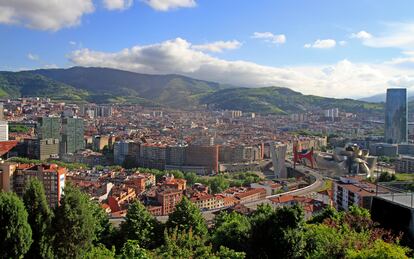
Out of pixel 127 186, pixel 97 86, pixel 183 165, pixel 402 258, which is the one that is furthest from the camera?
pixel 97 86

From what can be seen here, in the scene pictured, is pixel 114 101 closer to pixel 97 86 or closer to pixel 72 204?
pixel 97 86

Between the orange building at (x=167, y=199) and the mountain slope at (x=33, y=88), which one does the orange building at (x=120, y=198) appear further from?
the mountain slope at (x=33, y=88)

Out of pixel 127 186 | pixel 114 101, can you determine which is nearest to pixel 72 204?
pixel 127 186

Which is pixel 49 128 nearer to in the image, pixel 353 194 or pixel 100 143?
pixel 100 143

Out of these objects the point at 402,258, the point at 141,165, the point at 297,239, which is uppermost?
the point at 402,258

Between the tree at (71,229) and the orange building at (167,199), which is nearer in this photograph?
Answer: the tree at (71,229)

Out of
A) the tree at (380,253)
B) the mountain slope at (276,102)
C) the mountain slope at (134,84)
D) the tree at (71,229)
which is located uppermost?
the mountain slope at (134,84)

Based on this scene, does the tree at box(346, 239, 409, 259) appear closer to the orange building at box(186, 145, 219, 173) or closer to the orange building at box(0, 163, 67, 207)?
the orange building at box(0, 163, 67, 207)

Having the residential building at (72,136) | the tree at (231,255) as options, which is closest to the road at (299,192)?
the tree at (231,255)
